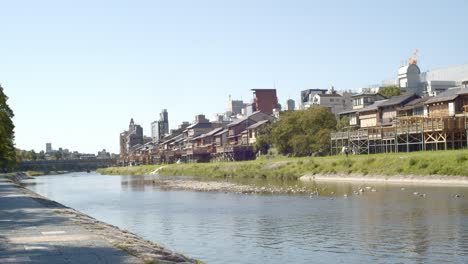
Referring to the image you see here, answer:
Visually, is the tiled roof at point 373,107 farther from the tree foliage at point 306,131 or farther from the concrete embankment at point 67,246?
the concrete embankment at point 67,246

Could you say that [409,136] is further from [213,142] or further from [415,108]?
[213,142]

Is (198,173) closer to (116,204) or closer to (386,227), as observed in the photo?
(116,204)

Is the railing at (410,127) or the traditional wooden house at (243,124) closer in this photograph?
the railing at (410,127)

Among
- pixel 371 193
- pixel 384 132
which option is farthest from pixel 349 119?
pixel 371 193

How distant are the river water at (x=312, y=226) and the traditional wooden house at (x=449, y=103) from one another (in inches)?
1047

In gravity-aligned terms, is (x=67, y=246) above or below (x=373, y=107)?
below

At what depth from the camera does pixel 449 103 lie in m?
73.1

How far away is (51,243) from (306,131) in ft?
255

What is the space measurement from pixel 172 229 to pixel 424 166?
3380 cm

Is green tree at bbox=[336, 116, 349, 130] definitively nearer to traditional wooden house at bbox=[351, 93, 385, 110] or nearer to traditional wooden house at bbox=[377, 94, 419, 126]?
traditional wooden house at bbox=[351, 93, 385, 110]

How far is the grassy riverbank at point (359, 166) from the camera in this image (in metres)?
54.2

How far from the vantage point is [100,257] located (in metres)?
15.9

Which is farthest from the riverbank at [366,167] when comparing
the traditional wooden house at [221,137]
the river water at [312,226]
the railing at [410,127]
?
the traditional wooden house at [221,137]

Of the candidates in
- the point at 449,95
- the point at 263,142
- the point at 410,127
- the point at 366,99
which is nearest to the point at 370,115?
the point at 366,99
